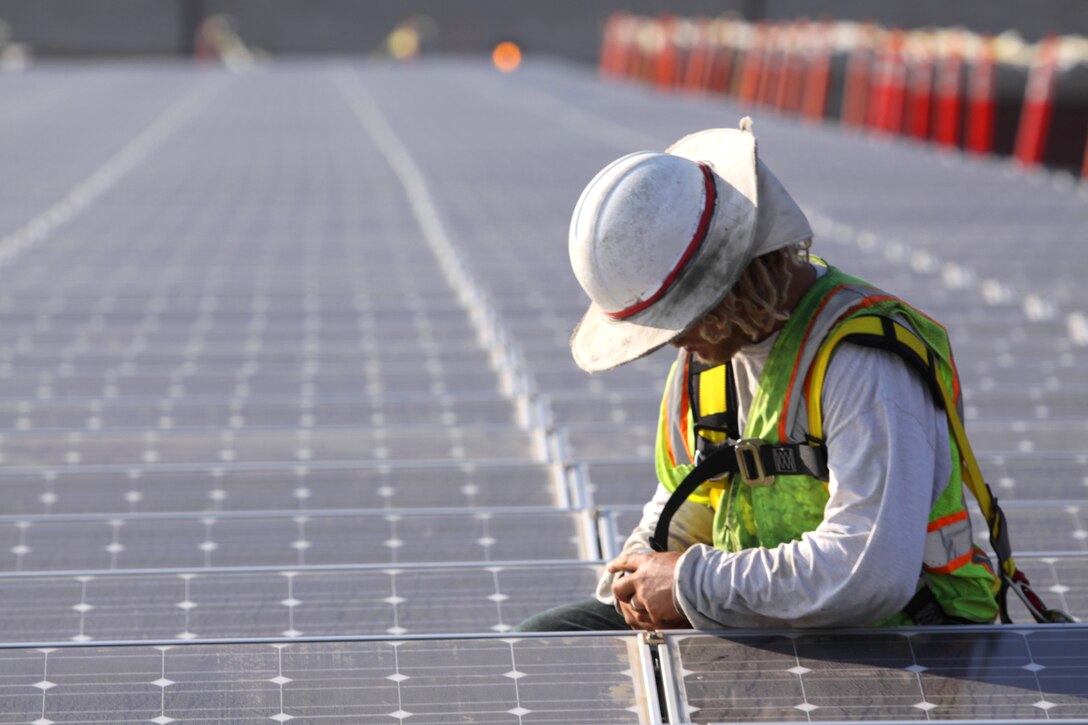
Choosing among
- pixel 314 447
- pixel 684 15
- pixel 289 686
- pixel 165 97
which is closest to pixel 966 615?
pixel 289 686

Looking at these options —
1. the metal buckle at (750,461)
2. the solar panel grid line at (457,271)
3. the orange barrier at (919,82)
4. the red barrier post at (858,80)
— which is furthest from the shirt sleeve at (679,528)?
the red barrier post at (858,80)

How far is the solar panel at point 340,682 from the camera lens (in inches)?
115

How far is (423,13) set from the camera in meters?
42.8

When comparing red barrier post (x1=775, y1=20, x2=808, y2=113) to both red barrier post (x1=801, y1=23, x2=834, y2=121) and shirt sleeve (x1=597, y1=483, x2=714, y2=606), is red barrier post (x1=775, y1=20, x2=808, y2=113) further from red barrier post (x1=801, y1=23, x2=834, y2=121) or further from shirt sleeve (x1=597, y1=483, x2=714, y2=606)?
shirt sleeve (x1=597, y1=483, x2=714, y2=606)

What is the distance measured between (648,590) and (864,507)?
1.60 ft

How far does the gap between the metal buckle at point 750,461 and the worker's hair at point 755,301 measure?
0.63ft

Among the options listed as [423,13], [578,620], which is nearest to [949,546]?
[578,620]

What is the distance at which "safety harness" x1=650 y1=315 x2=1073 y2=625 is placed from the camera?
293 centimetres

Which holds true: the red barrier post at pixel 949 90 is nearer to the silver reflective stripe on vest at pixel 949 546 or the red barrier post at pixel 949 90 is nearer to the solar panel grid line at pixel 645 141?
the solar panel grid line at pixel 645 141

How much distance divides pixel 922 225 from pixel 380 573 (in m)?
8.90

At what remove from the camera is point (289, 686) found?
302 centimetres

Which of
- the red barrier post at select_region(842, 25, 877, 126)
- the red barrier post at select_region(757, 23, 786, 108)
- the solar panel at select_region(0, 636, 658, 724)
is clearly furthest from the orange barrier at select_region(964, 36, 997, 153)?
the solar panel at select_region(0, 636, 658, 724)

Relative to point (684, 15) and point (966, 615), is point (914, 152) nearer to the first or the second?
point (966, 615)

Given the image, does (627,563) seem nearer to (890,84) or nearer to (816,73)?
(890,84)
